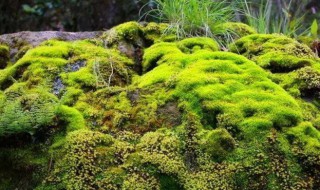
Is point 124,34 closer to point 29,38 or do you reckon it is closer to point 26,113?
point 29,38

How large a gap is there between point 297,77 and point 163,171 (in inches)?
57.4

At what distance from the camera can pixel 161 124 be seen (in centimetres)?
269

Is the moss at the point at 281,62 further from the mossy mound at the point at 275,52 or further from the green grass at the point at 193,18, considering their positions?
the green grass at the point at 193,18

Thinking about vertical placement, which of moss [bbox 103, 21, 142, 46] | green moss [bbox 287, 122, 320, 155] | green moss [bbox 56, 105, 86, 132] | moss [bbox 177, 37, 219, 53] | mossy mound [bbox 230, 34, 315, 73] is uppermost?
moss [bbox 103, 21, 142, 46]

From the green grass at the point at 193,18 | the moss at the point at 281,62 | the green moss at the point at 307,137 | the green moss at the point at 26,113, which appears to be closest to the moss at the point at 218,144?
the green moss at the point at 307,137

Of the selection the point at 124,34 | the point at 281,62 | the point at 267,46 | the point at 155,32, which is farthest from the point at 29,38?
the point at 281,62

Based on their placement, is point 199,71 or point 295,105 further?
point 199,71

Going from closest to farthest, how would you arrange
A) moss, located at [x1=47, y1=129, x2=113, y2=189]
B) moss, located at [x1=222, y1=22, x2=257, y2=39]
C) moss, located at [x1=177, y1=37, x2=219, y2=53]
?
moss, located at [x1=47, y1=129, x2=113, y2=189] → moss, located at [x1=177, y1=37, x2=219, y2=53] → moss, located at [x1=222, y1=22, x2=257, y2=39]

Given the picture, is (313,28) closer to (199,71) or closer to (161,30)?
(161,30)

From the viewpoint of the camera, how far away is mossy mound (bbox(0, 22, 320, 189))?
7.75 ft

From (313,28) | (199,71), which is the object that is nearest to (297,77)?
(199,71)

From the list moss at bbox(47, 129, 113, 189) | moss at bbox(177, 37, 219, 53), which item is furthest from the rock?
moss at bbox(47, 129, 113, 189)

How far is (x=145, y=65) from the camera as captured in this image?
138 inches

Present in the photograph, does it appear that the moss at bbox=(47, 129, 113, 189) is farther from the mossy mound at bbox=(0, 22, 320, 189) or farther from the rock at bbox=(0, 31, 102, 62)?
the rock at bbox=(0, 31, 102, 62)
